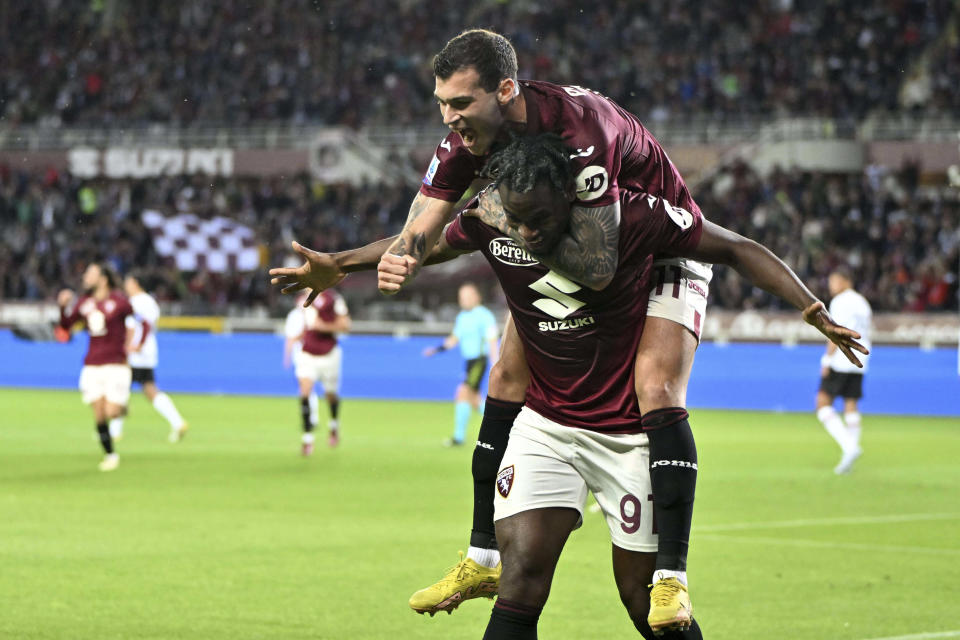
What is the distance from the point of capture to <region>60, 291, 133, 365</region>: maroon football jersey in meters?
16.2

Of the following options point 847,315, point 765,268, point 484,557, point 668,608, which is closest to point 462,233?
point 765,268

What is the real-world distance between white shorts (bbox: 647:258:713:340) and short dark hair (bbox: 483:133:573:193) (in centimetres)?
69

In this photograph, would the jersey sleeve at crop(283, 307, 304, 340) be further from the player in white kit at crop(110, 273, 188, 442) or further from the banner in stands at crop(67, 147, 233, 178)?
the banner in stands at crop(67, 147, 233, 178)

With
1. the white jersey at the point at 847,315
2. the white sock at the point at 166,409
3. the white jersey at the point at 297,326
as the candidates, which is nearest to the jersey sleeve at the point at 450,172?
the white jersey at the point at 847,315

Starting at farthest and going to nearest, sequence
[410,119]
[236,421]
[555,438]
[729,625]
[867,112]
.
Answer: [410,119] < [867,112] < [236,421] < [729,625] < [555,438]

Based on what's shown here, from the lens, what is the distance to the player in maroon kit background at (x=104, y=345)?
15945 millimetres

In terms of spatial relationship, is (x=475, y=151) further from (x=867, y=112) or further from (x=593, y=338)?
(x=867, y=112)

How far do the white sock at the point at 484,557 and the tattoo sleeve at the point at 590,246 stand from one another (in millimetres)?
1247

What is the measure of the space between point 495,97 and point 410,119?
1235 inches

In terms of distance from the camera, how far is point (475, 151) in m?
5.32

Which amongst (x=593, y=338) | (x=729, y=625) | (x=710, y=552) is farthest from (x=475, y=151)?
(x=710, y=552)

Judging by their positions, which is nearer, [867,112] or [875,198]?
[875,198]

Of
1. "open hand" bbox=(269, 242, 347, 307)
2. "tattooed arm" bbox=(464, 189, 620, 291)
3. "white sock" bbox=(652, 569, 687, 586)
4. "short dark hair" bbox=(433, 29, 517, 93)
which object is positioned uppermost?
"short dark hair" bbox=(433, 29, 517, 93)

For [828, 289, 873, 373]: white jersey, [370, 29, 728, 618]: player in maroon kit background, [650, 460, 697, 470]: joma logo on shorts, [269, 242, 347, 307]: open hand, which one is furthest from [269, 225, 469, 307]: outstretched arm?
[828, 289, 873, 373]: white jersey
